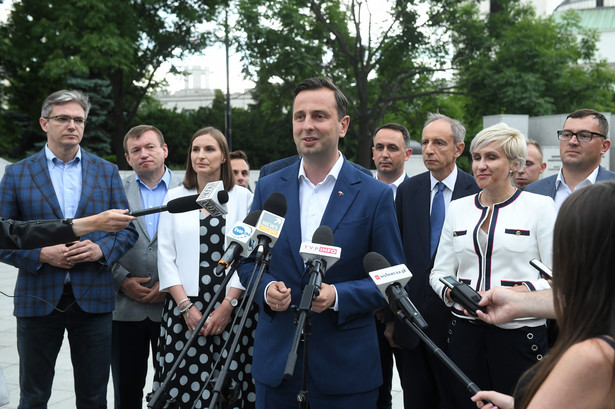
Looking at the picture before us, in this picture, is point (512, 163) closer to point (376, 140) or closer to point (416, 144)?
point (376, 140)

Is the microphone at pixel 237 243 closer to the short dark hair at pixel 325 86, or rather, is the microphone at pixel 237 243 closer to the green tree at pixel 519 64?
the short dark hair at pixel 325 86

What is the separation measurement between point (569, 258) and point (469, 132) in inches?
1212

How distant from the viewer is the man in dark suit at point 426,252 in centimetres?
429

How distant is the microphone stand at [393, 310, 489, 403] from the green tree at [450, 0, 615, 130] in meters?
22.5

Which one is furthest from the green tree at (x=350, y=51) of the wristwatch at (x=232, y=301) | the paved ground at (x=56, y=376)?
the wristwatch at (x=232, y=301)

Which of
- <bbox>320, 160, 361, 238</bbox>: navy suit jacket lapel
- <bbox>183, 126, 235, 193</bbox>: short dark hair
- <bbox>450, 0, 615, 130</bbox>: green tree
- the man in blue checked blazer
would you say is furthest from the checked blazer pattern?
<bbox>450, 0, 615, 130</bbox>: green tree

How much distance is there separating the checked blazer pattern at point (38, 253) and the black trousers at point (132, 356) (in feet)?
1.78

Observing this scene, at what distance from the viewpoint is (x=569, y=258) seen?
1.75 meters

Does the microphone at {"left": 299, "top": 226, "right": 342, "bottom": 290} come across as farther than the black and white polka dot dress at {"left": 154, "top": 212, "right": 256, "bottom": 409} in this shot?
No

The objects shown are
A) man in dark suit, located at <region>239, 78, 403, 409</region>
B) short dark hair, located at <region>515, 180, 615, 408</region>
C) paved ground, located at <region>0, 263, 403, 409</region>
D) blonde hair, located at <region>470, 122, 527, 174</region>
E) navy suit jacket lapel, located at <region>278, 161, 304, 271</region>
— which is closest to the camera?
short dark hair, located at <region>515, 180, 615, 408</region>

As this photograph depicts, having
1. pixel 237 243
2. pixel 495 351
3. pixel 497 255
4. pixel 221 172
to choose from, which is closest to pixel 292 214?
pixel 237 243

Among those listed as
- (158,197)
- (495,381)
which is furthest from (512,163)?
(158,197)

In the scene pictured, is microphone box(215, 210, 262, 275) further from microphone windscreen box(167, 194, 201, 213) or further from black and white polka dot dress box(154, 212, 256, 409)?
black and white polka dot dress box(154, 212, 256, 409)

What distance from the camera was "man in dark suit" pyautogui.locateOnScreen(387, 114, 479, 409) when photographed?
4289 mm
